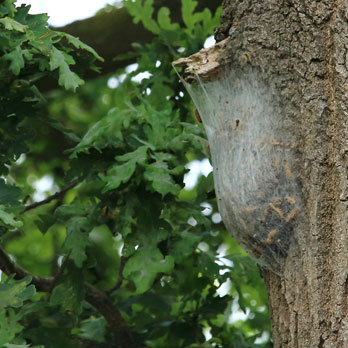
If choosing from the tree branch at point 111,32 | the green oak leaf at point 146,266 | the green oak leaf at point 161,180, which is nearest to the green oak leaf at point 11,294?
the green oak leaf at point 146,266

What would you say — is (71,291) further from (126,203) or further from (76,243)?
(126,203)

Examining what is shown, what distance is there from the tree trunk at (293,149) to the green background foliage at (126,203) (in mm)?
436

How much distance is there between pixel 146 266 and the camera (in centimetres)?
263

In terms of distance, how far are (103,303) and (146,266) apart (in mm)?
679

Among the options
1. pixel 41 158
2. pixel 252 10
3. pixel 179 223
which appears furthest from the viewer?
pixel 41 158

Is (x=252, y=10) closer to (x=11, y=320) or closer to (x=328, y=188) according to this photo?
(x=328, y=188)

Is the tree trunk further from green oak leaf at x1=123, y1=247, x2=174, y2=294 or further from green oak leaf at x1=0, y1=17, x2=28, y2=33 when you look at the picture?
green oak leaf at x1=0, y1=17, x2=28, y2=33

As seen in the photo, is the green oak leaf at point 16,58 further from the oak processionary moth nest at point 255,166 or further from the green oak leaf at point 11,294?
the green oak leaf at point 11,294

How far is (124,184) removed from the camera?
9.05 feet

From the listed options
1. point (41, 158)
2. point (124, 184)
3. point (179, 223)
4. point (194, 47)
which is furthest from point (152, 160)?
point (41, 158)

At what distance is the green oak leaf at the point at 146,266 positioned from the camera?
2592 millimetres

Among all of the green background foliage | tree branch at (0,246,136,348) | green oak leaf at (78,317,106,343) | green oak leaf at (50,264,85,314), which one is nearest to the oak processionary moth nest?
the green background foliage

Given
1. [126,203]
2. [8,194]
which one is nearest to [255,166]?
[126,203]

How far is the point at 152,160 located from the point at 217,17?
0.90m
